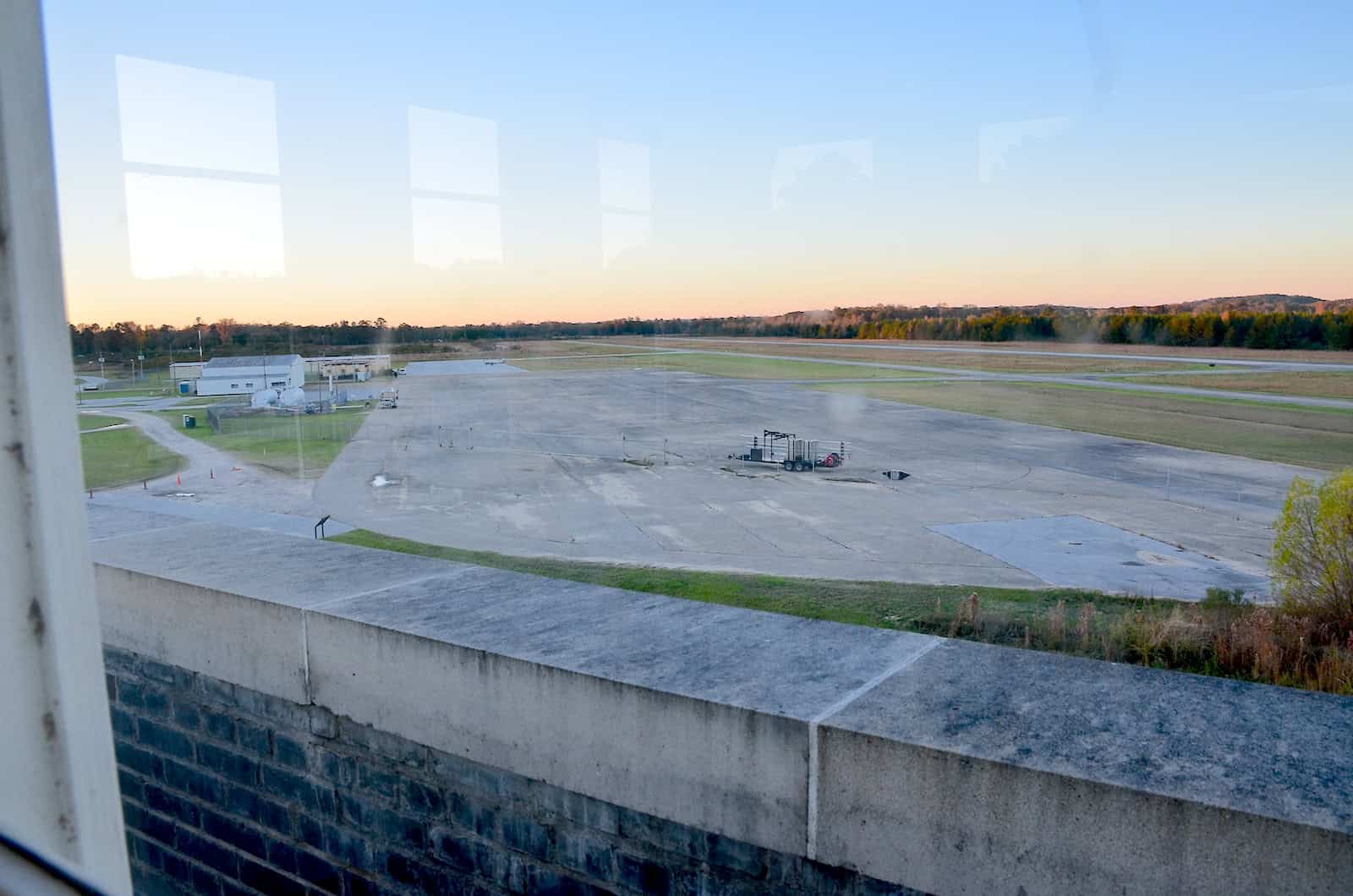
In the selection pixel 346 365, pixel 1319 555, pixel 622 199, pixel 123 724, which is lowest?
pixel 123 724

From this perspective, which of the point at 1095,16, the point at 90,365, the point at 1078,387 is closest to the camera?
the point at 90,365

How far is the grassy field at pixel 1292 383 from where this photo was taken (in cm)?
297

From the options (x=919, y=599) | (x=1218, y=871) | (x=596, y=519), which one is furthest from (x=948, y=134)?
(x=596, y=519)

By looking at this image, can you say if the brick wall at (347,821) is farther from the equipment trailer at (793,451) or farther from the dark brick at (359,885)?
the equipment trailer at (793,451)

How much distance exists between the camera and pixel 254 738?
99.3 inches

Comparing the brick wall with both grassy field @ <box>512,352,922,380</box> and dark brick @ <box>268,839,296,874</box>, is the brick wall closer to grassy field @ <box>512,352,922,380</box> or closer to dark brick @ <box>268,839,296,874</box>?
dark brick @ <box>268,839,296,874</box>

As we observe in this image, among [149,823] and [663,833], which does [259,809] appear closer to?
[149,823]

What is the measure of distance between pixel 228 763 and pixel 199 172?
211cm

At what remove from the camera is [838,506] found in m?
8.17

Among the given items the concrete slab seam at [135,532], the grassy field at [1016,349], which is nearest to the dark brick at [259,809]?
the concrete slab seam at [135,532]

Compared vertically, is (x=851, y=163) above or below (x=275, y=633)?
above

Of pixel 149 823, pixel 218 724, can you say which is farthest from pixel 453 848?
pixel 149 823

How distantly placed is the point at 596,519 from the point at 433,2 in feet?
15.1

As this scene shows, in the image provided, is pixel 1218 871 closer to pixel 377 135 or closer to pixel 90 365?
pixel 90 365
